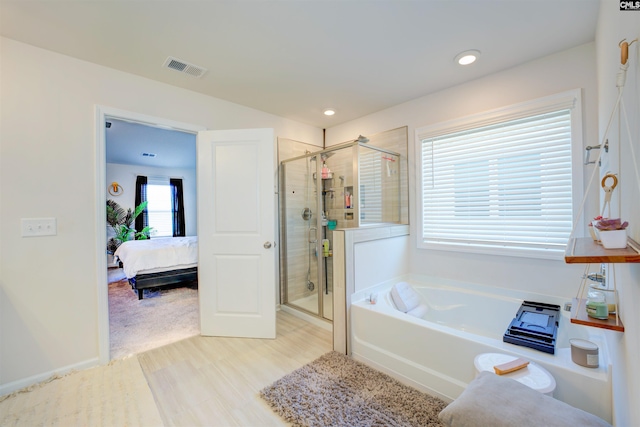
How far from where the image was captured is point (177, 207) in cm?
699

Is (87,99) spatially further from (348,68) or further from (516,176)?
(516,176)

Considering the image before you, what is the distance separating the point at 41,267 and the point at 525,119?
4.02 meters

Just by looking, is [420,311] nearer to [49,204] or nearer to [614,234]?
[614,234]

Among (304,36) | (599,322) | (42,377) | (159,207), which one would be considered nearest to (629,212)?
(599,322)

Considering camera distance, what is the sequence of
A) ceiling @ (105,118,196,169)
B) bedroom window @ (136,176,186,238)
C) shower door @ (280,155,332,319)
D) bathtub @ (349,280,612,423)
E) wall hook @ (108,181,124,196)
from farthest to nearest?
1. bedroom window @ (136,176,186,238)
2. wall hook @ (108,181,124,196)
3. ceiling @ (105,118,196,169)
4. shower door @ (280,155,332,319)
5. bathtub @ (349,280,612,423)

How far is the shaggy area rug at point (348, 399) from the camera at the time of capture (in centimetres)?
156

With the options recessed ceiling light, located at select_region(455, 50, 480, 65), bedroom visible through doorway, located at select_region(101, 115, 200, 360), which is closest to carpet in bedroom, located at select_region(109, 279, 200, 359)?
bedroom visible through doorway, located at select_region(101, 115, 200, 360)

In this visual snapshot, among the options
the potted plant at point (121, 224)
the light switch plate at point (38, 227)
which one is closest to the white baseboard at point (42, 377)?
the light switch plate at point (38, 227)

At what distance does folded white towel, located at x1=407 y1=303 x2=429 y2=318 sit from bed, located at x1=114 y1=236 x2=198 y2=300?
3.22 m

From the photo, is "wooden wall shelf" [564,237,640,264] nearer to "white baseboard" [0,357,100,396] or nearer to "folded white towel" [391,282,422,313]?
"folded white towel" [391,282,422,313]

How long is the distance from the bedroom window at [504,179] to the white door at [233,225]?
1.70m

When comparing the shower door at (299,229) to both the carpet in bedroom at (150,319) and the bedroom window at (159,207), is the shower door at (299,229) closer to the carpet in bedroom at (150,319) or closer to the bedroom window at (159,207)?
the carpet in bedroom at (150,319)

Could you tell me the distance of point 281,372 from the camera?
207 centimetres

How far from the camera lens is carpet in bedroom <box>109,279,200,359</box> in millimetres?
2555
